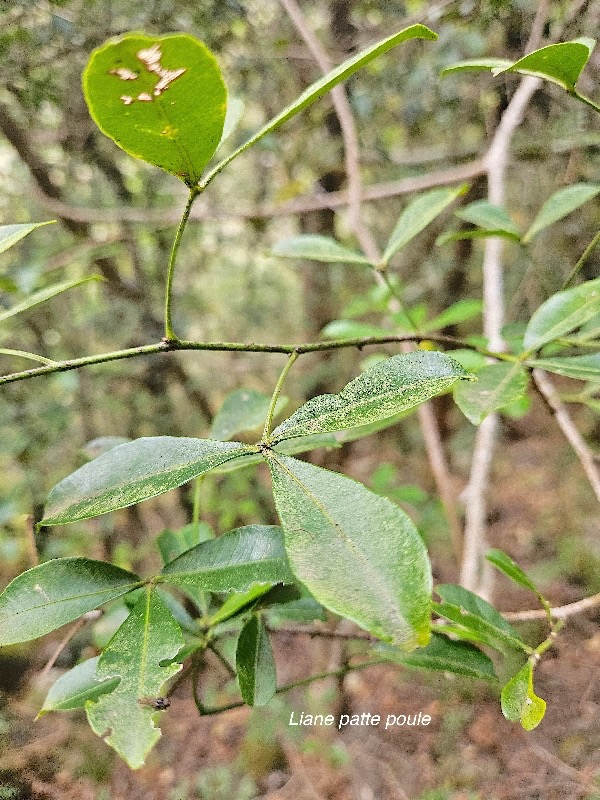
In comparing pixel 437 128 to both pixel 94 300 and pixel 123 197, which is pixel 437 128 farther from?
pixel 94 300

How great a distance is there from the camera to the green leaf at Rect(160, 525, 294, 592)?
1.69 feet

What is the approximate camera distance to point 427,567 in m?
0.37

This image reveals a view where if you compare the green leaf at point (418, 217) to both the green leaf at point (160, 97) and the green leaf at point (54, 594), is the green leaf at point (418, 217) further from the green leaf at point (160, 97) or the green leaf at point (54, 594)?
the green leaf at point (54, 594)

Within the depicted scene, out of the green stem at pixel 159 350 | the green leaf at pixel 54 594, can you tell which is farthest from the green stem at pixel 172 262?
the green leaf at pixel 54 594

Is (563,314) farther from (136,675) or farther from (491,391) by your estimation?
(136,675)

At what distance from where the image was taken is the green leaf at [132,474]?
1.46 feet

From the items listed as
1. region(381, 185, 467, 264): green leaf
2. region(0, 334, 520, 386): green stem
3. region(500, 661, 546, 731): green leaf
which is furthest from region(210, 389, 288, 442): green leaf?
region(500, 661, 546, 731): green leaf

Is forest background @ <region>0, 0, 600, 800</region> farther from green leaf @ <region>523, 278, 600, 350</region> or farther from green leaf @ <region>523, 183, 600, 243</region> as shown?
green leaf @ <region>523, 278, 600, 350</region>

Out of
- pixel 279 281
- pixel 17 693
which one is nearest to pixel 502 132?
pixel 17 693

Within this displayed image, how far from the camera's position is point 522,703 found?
0.49m

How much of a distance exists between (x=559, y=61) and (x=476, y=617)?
0.56 metres

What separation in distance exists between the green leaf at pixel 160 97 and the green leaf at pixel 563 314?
43cm

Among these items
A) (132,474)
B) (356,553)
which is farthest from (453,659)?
(132,474)

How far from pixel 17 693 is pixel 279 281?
2541 millimetres
